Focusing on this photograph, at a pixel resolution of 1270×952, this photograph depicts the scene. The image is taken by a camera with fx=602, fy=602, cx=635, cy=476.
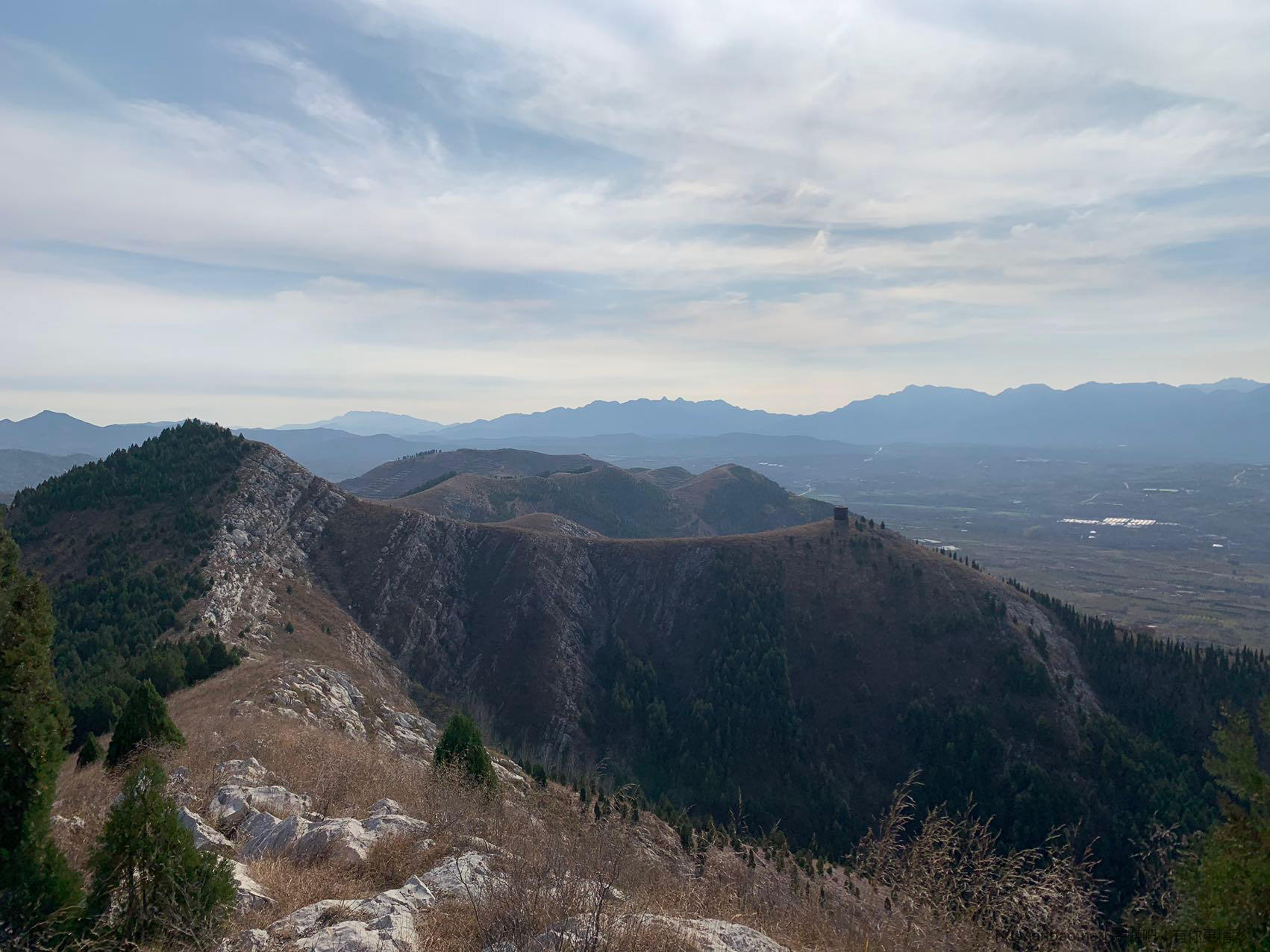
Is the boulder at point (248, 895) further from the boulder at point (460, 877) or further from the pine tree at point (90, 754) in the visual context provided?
the pine tree at point (90, 754)

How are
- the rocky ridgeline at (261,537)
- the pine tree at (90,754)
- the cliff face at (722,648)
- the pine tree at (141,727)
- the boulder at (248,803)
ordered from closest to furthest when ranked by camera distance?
the boulder at (248,803)
the pine tree at (141,727)
the pine tree at (90,754)
the rocky ridgeline at (261,537)
the cliff face at (722,648)

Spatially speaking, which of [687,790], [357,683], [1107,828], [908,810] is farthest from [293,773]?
[1107,828]

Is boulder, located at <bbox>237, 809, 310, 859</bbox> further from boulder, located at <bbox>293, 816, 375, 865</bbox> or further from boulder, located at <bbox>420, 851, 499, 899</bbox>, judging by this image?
boulder, located at <bbox>420, 851, 499, 899</bbox>

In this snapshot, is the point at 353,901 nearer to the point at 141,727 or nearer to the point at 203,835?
the point at 203,835

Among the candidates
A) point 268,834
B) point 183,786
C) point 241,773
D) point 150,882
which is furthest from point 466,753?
point 150,882

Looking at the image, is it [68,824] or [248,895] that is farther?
[68,824]

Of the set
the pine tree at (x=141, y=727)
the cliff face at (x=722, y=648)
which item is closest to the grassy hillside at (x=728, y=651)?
the cliff face at (x=722, y=648)
